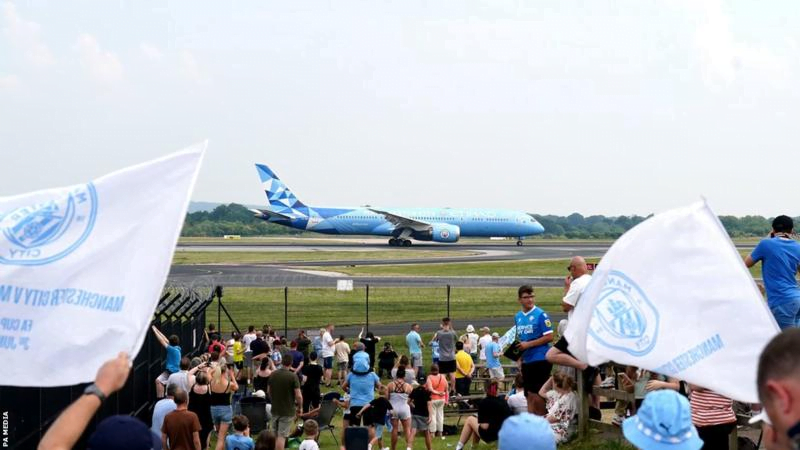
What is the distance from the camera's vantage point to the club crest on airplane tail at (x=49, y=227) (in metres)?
5.13

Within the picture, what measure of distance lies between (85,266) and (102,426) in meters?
Answer: 1.27

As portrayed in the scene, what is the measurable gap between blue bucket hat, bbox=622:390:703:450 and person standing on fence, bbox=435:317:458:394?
15.8 m

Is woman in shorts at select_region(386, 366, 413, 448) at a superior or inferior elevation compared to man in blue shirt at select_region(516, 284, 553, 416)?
inferior

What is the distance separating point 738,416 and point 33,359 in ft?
24.5

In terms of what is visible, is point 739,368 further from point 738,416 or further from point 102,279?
point 738,416

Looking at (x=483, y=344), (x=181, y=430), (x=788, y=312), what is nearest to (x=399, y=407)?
(x=181, y=430)

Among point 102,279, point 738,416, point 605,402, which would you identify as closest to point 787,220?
point 738,416

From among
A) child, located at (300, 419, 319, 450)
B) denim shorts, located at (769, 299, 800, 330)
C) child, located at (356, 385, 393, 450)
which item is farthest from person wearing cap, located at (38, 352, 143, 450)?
child, located at (356, 385, 393, 450)

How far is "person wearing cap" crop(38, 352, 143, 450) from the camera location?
3855 millimetres

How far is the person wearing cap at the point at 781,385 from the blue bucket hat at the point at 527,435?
1.47 metres

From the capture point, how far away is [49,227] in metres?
5.24

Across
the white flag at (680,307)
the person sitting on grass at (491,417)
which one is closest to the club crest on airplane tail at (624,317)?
the white flag at (680,307)

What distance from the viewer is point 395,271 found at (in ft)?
181

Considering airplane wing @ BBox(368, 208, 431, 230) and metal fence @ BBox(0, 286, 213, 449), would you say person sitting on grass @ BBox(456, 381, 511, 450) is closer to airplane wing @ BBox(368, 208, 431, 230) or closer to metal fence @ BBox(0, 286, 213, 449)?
metal fence @ BBox(0, 286, 213, 449)
